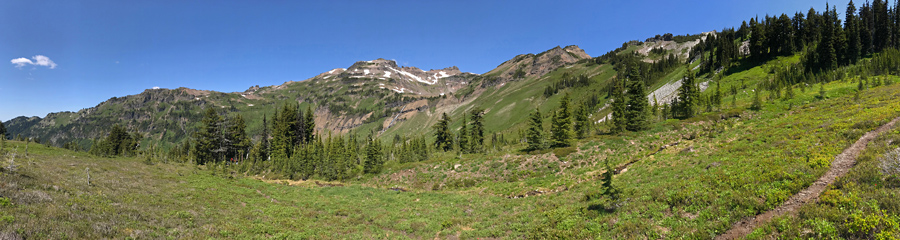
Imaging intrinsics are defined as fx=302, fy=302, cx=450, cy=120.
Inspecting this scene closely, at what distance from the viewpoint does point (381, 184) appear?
4553cm

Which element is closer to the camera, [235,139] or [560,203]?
[560,203]

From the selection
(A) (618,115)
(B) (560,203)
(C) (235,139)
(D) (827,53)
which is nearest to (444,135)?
(A) (618,115)

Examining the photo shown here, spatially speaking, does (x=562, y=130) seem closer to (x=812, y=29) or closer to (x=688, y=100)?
(x=688, y=100)

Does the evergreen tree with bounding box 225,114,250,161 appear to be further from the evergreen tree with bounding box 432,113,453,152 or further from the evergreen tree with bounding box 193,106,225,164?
the evergreen tree with bounding box 432,113,453,152

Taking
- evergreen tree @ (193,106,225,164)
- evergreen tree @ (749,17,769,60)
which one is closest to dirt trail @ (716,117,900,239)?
evergreen tree @ (193,106,225,164)

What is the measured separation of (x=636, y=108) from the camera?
51.5 meters

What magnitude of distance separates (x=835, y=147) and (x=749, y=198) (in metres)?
9.63

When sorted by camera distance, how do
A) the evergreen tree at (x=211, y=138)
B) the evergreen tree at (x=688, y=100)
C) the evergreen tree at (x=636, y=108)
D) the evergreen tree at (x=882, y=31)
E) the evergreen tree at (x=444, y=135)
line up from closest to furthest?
1. the evergreen tree at (x=636, y=108)
2. the evergreen tree at (x=688, y=100)
3. the evergreen tree at (x=882, y=31)
4. the evergreen tree at (x=211, y=138)
5. the evergreen tree at (x=444, y=135)

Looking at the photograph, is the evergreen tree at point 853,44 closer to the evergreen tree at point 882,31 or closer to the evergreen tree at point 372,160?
the evergreen tree at point 882,31

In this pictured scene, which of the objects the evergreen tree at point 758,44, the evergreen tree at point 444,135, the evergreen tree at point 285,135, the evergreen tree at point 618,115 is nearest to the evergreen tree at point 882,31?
the evergreen tree at point 758,44

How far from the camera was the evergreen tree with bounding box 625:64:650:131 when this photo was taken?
4797cm

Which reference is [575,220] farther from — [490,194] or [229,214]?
[229,214]

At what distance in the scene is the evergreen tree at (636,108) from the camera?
1889 inches

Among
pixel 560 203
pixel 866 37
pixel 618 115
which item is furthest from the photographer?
pixel 866 37
